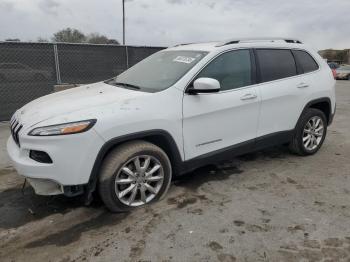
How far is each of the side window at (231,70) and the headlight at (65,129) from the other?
1407 millimetres

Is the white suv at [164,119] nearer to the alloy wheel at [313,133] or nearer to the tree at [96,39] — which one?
the alloy wheel at [313,133]

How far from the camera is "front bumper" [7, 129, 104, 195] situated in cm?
302

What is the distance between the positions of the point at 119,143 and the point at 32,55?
560cm

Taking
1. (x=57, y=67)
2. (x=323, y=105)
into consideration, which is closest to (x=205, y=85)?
(x=323, y=105)

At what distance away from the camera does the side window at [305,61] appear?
193 inches

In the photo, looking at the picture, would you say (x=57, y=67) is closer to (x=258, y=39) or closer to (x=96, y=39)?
(x=258, y=39)

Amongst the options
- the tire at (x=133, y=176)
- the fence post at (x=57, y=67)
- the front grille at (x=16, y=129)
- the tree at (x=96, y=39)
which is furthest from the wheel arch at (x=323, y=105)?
the tree at (x=96, y=39)

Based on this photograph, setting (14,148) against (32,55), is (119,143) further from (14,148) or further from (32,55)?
(32,55)

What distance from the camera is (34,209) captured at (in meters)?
3.67

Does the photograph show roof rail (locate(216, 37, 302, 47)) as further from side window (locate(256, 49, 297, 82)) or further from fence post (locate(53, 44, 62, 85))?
fence post (locate(53, 44, 62, 85))

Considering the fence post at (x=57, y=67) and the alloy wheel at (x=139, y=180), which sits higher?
the fence post at (x=57, y=67)

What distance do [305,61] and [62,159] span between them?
372 centimetres

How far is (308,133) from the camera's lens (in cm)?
514

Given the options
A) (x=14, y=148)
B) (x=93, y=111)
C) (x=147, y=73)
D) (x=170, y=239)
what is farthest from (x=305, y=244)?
(x=14, y=148)
